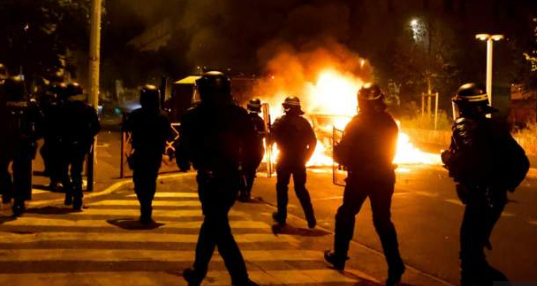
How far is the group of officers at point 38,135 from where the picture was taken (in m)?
7.84

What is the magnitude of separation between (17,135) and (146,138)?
158 centimetres

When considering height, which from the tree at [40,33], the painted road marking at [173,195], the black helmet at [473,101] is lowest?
the painted road marking at [173,195]

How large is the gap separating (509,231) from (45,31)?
811 inches

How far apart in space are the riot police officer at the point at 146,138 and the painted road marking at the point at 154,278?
239cm

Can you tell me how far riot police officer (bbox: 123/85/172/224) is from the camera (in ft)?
25.7

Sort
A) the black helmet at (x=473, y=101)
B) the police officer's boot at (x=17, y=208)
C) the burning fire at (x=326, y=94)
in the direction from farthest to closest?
the burning fire at (x=326, y=94) → the police officer's boot at (x=17, y=208) → the black helmet at (x=473, y=101)

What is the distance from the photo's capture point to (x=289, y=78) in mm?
24250

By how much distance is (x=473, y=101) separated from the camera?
4.93 m

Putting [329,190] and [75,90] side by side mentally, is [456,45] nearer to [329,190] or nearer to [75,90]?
[329,190]

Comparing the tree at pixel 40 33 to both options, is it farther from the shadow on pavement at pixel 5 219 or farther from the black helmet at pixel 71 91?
the shadow on pavement at pixel 5 219

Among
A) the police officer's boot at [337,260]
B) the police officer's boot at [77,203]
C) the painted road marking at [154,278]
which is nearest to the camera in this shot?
the painted road marking at [154,278]

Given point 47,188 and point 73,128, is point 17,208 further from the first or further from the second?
point 47,188

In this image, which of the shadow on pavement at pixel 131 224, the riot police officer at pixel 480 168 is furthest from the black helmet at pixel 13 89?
the riot police officer at pixel 480 168

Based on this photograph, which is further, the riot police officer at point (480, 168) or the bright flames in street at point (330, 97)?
the bright flames in street at point (330, 97)
